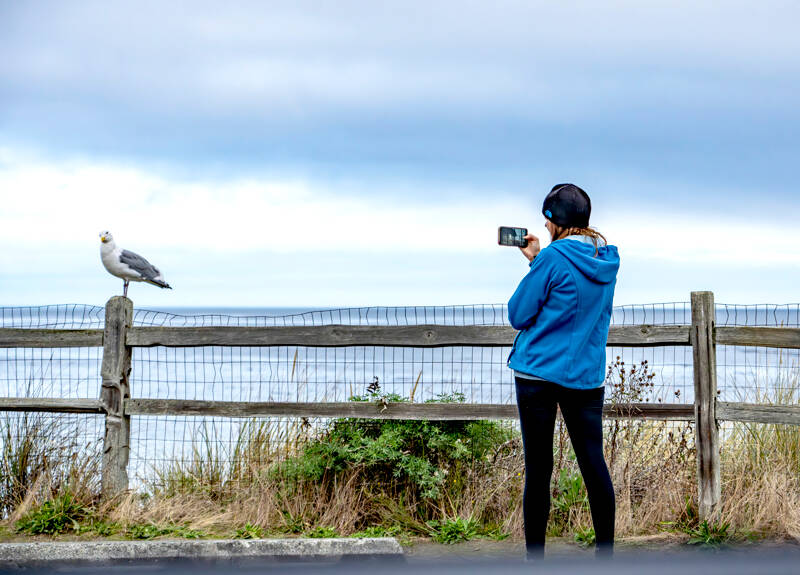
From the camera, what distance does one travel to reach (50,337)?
238 inches

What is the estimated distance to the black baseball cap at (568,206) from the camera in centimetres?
394

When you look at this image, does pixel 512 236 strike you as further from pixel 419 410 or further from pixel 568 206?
pixel 419 410

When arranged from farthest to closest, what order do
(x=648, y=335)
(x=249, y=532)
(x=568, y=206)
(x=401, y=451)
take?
1. (x=401, y=451)
2. (x=648, y=335)
3. (x=249, y=532)
4. (x=568, y=206)

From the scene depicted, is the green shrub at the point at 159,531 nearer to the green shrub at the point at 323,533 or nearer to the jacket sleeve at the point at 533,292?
the green shrub at the point at 323,533

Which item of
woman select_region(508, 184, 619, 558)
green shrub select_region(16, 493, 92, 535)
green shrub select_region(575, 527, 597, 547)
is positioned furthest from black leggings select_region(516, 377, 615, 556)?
green shrub select_region(16, 493, 92, 535)

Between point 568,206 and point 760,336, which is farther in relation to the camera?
point 760,336

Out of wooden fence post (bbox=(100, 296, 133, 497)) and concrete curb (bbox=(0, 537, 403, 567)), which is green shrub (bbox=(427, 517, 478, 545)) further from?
wooden fence post (bbox=(100, 296, 133, 497))

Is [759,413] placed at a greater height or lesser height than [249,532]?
greater

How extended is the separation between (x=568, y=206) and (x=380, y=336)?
6.98 feet

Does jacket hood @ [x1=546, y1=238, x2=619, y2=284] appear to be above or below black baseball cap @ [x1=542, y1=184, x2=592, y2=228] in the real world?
below

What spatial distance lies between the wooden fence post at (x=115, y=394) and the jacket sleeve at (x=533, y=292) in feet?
11.0

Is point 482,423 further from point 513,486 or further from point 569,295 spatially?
point 569,295

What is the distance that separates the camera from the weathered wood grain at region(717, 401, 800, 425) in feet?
17.4

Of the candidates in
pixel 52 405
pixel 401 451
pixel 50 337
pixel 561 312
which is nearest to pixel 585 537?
pixel 401 451
